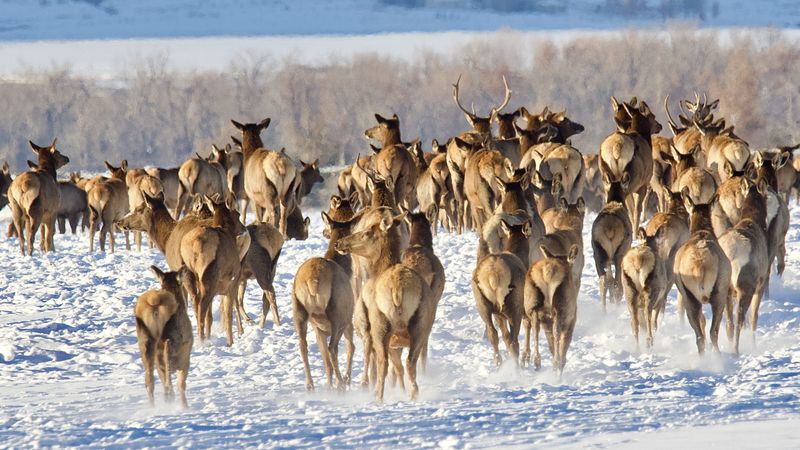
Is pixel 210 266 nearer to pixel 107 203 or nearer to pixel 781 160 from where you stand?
pixel 781 160

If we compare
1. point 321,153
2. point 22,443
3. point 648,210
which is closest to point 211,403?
point 22,443

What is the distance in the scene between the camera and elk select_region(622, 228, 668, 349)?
1234 centimetres

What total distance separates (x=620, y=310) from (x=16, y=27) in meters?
137

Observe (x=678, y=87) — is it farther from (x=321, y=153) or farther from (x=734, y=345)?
(x=734, y=345)

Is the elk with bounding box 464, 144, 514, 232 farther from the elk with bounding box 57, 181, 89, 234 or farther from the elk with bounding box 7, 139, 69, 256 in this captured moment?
the elk with bounding box 57, 181, 89, 234

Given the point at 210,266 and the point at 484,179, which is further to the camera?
the point at 484,179

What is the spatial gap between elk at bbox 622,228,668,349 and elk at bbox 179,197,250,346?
378cm

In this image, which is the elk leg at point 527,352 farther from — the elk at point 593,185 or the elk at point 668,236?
the elk at point 593,185

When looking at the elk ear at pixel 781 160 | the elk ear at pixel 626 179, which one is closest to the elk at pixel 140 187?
the elk ear at pixel 626 179

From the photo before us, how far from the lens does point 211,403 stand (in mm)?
10672

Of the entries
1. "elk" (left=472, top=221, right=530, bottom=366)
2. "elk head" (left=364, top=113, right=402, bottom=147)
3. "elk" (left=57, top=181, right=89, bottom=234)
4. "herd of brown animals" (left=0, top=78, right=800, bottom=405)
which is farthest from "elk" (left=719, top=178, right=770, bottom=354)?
"elk" (left=57, top=181, right=89, bottom=234)

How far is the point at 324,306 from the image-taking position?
11.1 metres

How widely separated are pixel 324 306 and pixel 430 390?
1.10 meters

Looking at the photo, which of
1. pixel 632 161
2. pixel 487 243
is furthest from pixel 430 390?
pixel 632 161
